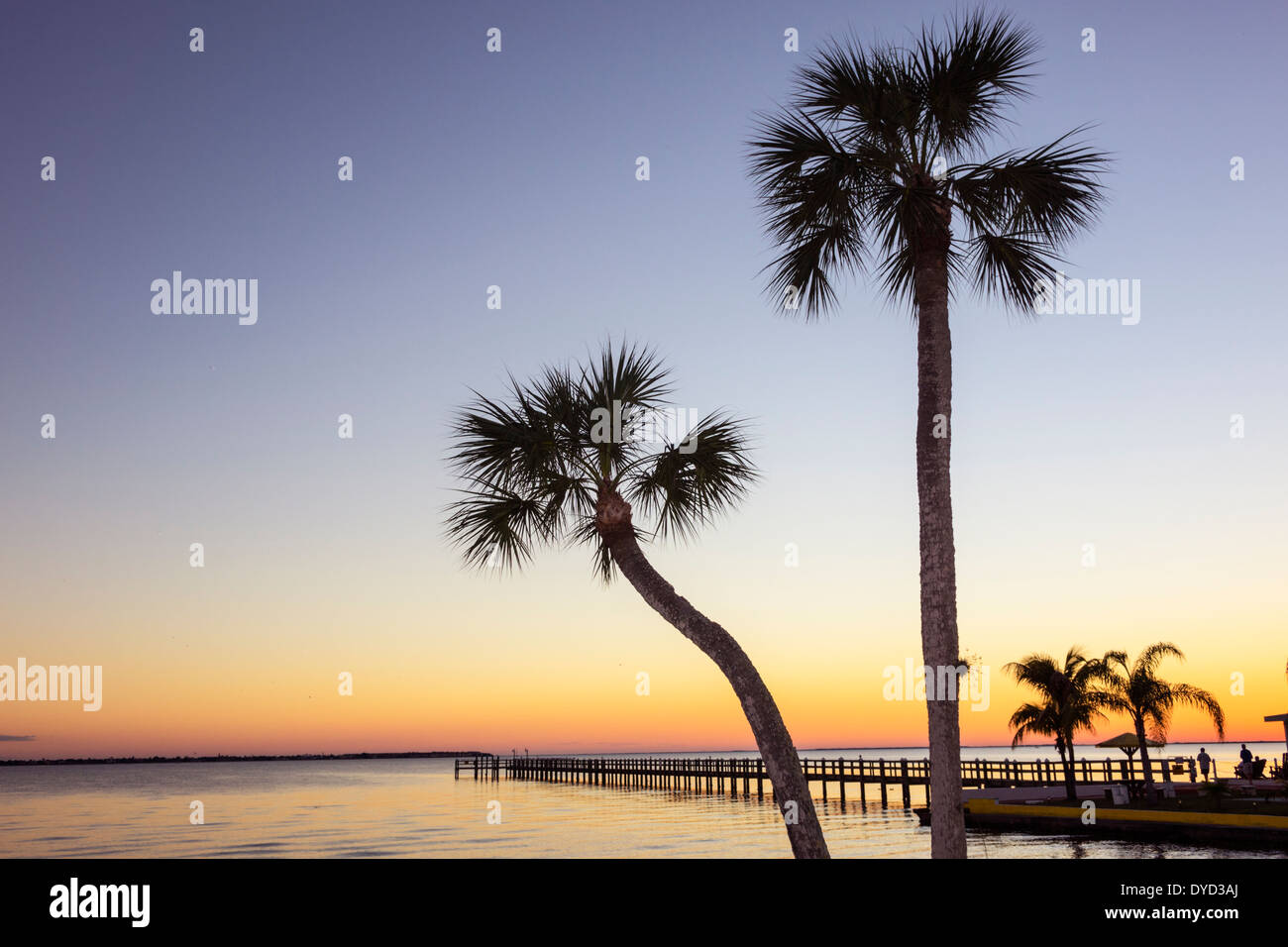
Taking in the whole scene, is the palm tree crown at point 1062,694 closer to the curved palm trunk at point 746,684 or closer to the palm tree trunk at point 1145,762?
the palm tree trunk at point 1145,762

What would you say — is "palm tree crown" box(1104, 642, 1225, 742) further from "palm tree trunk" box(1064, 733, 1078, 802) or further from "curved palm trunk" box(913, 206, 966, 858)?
"curved palm trunk" box(913, 206, 966, 858)

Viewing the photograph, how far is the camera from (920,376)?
39.9 ft

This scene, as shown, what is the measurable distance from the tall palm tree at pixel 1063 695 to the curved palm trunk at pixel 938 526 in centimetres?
2647

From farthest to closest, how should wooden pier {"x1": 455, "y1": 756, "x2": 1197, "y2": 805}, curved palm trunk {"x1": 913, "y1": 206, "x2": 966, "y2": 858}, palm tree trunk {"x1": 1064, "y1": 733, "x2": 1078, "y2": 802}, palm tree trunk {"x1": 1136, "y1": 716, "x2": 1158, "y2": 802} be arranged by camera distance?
wooden pier {"x1": 455, "y1": 756, "x2": 1197, "y2": 805} → palm tree trunk {"x1": 1064, "y1": 733, "x2": 1078, "y2": 802} → palm tree trunk {"x1": 1136, "y1": 716, "x2": 1158, "y2": 802} → curved palm trunk {"x1": 913, "y1": 206, "x2": 966, "y2": 858}

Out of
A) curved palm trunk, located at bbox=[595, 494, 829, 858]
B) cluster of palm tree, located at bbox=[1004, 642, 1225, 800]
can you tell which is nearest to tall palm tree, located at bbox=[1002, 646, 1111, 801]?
cluster of palm tree, located at bbox=[1004, 642, 1225, 800]

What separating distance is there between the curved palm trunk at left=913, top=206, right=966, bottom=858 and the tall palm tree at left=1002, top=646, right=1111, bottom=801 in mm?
26466

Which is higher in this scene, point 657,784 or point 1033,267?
point 1033,267

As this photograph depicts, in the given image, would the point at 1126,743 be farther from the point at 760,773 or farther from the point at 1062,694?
the point at 760,773

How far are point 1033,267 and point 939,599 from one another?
5.05 meters

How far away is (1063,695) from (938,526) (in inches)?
1094

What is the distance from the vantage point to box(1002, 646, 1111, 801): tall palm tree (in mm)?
34844

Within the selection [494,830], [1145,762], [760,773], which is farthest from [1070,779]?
[760,773]
